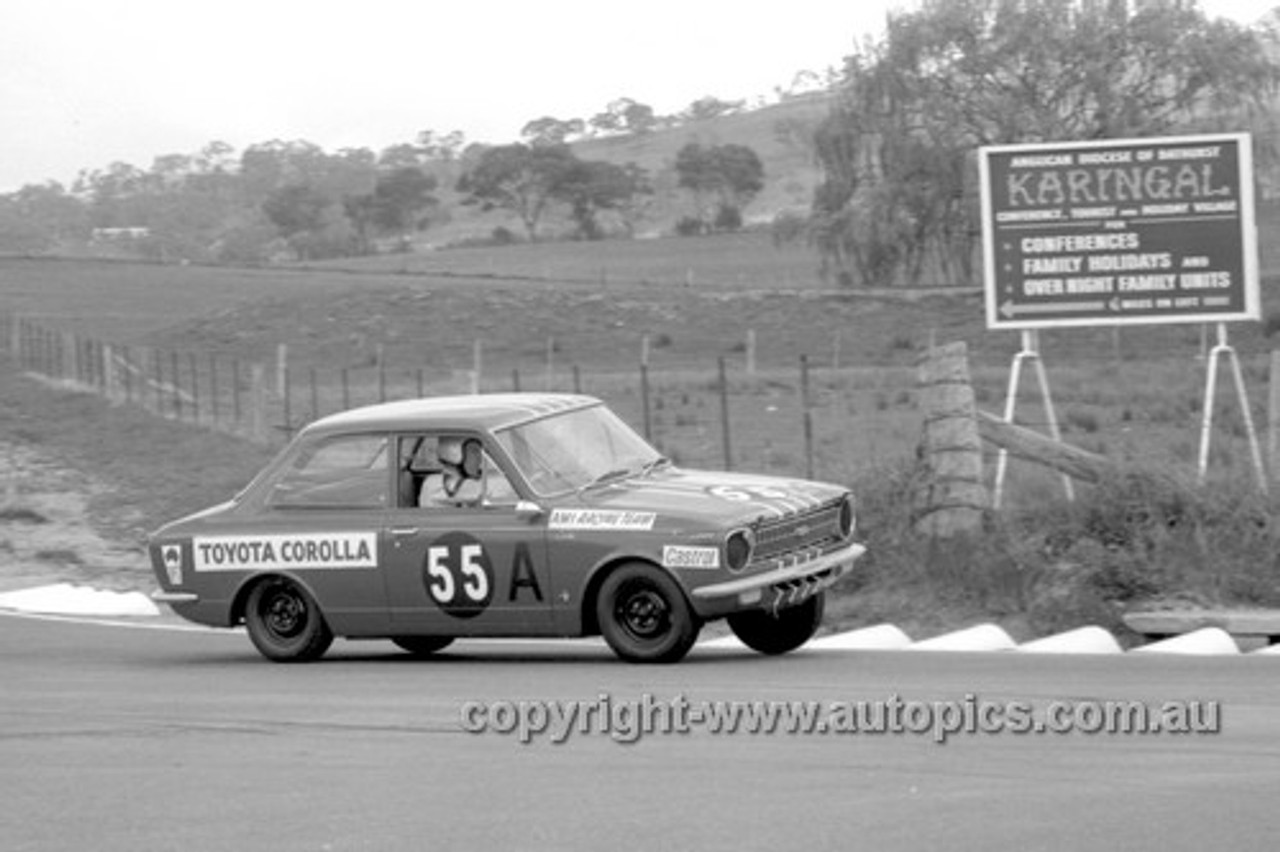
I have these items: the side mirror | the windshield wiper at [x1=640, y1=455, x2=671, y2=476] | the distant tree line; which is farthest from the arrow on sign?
the distant tree line

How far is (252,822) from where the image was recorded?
902 centimetres

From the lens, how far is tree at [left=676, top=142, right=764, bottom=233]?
511 ft

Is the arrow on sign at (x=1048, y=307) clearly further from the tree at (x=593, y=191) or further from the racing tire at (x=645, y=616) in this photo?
the tree at (x=593, y=191)

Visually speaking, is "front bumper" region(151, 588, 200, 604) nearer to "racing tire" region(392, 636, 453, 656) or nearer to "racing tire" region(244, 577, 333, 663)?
"racing tire" region(244, 577, 333, 663)

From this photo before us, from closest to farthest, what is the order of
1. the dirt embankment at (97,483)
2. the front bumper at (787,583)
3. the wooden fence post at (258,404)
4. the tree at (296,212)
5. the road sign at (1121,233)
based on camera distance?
1. the front bumper at (787,583)
2. the road sign at (1121,233)
3. the dirt embankment at (97,483)
4. the wooden fence post at (258,404)
5. the tree at (296,212)

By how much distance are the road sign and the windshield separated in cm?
759

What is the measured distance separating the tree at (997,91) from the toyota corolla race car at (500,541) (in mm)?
52416

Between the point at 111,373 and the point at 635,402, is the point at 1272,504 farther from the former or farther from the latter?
the point at 111,373

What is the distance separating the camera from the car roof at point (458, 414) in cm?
1439

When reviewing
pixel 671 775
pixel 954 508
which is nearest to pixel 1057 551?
pixel 954 508

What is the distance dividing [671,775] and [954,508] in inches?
281

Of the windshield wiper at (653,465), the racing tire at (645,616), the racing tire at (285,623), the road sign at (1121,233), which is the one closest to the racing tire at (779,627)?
the racing tire at (645,616)

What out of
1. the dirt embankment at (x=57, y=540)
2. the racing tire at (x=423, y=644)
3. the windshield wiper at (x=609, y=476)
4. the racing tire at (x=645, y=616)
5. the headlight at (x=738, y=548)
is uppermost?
the windshield wiper at (x=609, y=476)

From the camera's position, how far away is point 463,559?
14.0 metres
